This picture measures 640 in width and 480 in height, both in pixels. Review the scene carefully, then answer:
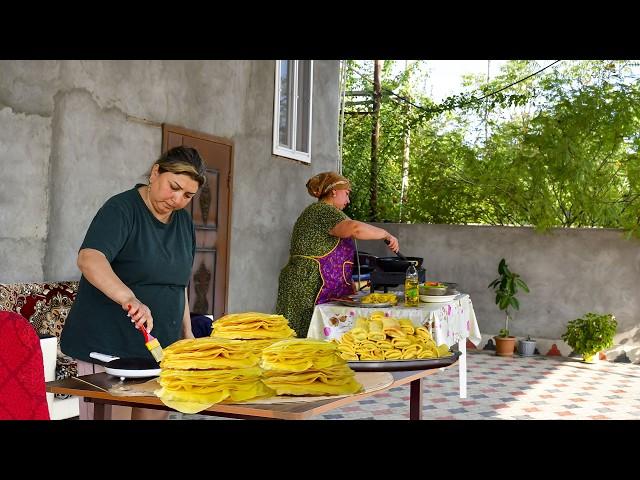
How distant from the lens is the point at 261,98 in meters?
8.71

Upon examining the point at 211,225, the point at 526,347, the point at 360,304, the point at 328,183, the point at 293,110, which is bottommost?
the point at 526,347

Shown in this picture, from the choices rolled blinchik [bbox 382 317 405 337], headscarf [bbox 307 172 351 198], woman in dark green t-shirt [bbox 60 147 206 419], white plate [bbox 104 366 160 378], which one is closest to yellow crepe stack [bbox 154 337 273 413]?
white plate [bbox 104 366 160 378]

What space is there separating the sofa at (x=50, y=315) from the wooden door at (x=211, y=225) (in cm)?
198

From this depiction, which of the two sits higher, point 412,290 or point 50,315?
point 412,290

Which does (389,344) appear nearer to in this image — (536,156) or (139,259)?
(139,259)

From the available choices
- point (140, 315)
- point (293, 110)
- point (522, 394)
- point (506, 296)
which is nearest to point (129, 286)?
point (140, 315)

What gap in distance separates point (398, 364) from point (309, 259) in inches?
119

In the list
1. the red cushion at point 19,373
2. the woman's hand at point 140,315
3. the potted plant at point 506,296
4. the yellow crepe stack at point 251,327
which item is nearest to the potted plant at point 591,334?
the potted plant at point 506,296

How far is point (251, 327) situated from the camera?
7.88ft

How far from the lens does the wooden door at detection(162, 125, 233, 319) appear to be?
747cm

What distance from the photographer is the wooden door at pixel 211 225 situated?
747cm
